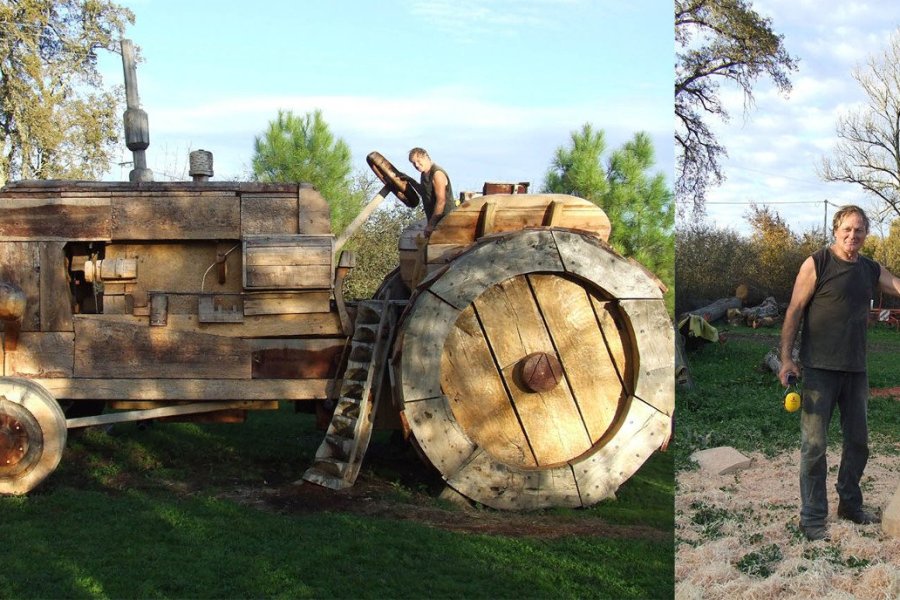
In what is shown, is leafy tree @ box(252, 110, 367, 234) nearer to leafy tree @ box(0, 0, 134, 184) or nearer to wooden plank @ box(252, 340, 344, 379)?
leafy tree @ box(0, 0, 134, 184)

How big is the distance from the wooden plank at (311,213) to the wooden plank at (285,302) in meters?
0.48

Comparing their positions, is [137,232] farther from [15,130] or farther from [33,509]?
[15,130]

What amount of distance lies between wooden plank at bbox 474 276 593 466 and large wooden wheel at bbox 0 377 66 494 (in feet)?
9.45

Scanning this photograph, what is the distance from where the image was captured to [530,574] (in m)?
4.61

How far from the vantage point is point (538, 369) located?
6156mm

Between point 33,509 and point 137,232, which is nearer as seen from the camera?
point 33,509

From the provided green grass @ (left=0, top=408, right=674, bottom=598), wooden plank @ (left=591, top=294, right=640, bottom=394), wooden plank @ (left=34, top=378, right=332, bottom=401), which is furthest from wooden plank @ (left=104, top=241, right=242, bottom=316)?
wooden plank @ (left=591, top=294, right=640, bottom=394)

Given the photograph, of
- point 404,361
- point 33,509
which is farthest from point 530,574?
point 33,509

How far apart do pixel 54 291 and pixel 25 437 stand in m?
1.11

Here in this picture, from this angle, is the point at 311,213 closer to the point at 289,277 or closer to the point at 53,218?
the point at 289,277

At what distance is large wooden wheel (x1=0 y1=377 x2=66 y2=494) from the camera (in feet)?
19.7

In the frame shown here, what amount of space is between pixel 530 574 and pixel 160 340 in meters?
3.39

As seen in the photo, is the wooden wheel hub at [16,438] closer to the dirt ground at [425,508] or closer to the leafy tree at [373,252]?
the dirt ground at [425,508]

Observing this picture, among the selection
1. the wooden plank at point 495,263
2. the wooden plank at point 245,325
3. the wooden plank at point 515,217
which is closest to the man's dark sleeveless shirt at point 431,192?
the wooden plank at point 515,217
